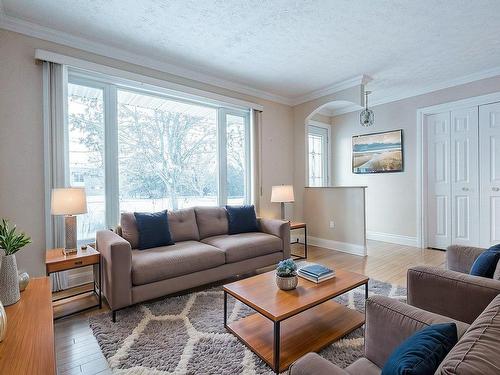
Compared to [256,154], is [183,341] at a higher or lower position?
lower

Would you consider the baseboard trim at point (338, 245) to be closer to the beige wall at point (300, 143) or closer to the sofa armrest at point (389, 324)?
the beige wall at point (300, 143)

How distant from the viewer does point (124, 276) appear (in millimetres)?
2219

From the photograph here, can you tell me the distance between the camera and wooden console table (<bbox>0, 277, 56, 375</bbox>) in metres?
0.96

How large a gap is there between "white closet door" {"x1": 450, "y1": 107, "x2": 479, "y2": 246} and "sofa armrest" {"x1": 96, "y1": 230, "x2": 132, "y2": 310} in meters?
4.74

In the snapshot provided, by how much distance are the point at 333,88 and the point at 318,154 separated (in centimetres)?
172

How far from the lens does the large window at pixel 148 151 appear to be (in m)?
2.98

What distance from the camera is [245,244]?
3.03m

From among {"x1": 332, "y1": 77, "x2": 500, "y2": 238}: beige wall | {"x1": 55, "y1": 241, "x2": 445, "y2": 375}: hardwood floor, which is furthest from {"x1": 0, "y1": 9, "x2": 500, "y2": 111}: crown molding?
{"x1": 55, "y1": 241, "x2": 445, "y2": 375}: hardwood floor

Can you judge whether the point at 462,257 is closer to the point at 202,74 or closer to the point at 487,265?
the point at 487,265

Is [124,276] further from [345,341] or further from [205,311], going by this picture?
[345,341]

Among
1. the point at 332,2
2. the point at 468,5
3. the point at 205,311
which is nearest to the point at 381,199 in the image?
the point at 468,5

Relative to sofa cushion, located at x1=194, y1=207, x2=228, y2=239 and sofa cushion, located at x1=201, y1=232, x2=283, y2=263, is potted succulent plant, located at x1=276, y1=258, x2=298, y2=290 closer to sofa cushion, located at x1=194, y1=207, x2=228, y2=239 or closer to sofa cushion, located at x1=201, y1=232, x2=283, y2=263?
sofa cushion, located at x1=201, y1=232, x2=283, y2=263

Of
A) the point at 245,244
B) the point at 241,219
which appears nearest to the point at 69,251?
the point at 245,244

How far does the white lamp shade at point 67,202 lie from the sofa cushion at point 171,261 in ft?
2.20
